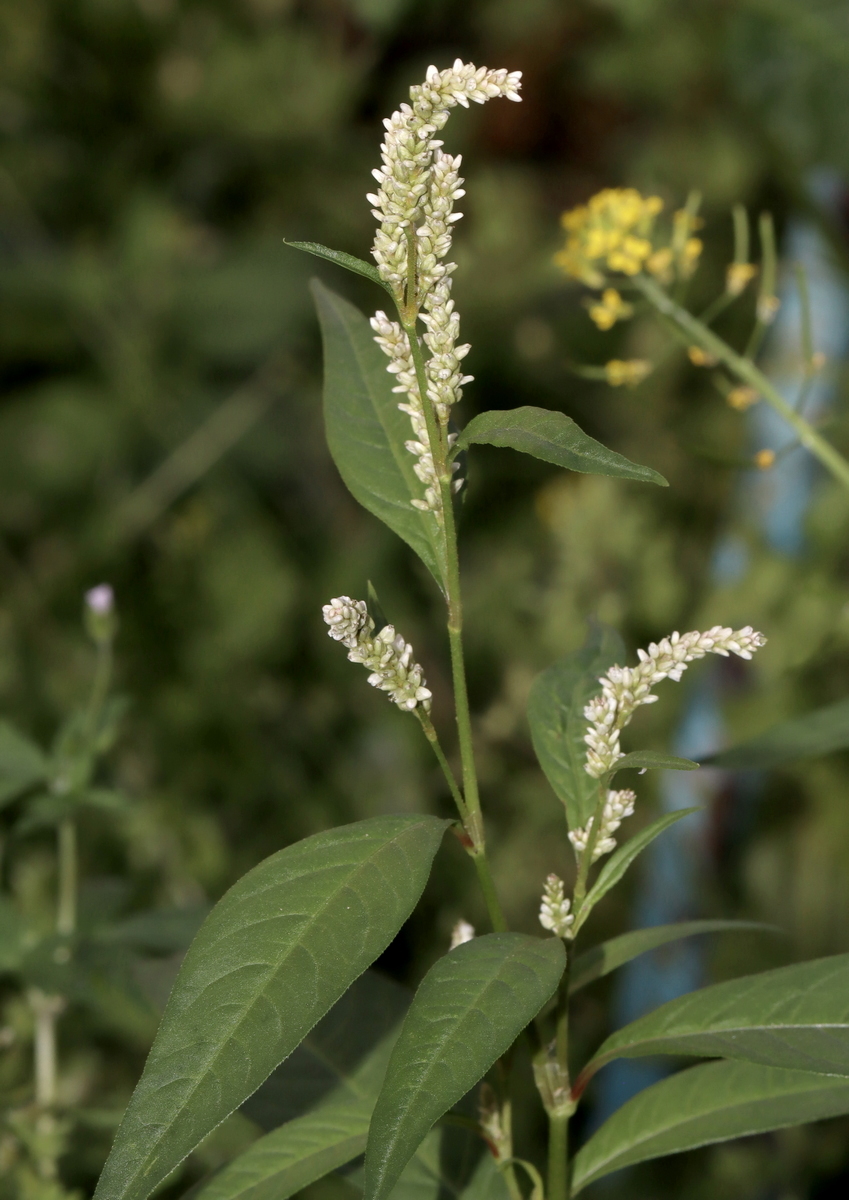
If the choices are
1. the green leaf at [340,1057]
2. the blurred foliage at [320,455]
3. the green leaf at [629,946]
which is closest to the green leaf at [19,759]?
the blurred foliage at [320,455]

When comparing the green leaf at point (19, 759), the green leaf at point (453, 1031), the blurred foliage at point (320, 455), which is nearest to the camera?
the green leaf at point (453, 1031)

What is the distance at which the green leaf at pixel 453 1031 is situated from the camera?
1.07 ft

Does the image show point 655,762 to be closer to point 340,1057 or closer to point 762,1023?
point 762,1023

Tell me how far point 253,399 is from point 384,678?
1454 millimetres

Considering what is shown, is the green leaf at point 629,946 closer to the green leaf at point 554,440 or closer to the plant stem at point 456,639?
the plant stem at point 456,639

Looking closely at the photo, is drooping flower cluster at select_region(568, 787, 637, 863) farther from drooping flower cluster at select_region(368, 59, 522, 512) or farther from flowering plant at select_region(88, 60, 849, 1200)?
drooping flower cluster at select_region(368, 59, 522, 512)

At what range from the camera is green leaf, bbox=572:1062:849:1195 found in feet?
1.43

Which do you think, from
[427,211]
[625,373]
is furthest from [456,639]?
[625,373]

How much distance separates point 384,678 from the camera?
389 millimetres

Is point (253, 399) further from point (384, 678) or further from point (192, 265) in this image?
point (384, 678)

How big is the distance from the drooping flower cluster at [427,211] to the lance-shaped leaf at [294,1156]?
238 millimetres

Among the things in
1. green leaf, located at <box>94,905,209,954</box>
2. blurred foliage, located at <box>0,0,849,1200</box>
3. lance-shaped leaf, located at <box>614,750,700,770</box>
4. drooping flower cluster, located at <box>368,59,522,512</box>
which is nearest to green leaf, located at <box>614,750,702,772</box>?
lance-shaped leaf, located at <box>614,750,700,770</box>

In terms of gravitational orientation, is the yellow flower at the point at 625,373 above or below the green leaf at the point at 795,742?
above

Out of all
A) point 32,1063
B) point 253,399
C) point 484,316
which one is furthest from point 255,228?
point 32,1063
